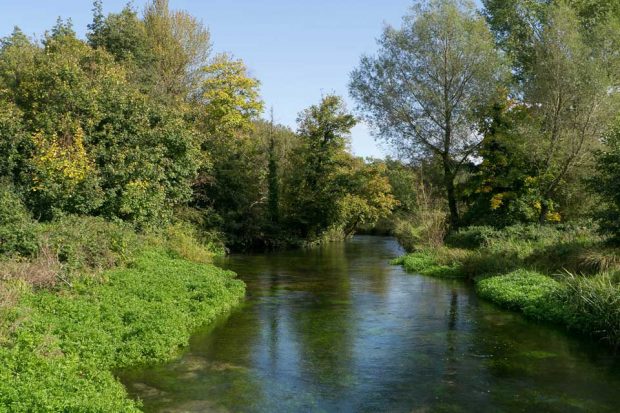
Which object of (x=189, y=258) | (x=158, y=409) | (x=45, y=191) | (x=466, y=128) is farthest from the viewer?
(x=466, y=128)

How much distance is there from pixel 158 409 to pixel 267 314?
8.00m

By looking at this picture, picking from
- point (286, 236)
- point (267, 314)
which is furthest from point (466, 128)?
point (267, 314)

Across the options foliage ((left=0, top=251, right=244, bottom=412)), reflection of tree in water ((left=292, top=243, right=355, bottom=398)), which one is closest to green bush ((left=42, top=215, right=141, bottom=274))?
foliage ((left=0, top=251, right=244, bottom=412))

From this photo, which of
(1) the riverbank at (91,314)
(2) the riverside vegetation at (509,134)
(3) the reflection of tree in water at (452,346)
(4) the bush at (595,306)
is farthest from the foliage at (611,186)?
(1) the riverbank at (91,314)

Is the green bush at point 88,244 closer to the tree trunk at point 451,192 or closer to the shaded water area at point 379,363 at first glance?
the shaded water area at point 379,363

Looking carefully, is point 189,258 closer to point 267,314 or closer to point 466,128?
point 267,314

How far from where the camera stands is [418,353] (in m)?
13.3

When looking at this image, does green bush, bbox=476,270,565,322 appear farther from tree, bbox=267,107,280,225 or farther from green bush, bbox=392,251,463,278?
tree, bbox=267,107,280,225

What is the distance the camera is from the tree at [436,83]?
33625 mm

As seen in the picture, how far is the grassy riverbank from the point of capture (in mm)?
14492

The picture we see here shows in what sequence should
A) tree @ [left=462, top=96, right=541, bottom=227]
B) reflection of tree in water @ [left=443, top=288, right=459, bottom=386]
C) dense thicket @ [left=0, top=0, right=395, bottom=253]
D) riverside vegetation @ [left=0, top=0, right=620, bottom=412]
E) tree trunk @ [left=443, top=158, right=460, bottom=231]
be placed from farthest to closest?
tree trunk @ [left=443, top=158, right=460, bottom=231], tree @ [left=462, top=96, right=541, bottom=227], dense thicket @ [left=0, top=0, right=395, bottom=253], riverside vegetation @ [left=0, top=0, right=620, bottom=412], reflection of tree in water @ [left=443, top=288, right=459, bottom=386]

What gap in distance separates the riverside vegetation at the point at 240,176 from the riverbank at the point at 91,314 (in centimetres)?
6

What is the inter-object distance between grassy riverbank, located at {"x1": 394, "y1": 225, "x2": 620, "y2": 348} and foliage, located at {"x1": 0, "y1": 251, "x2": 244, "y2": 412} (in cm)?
1000

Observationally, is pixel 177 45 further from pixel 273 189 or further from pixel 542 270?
pixel 542 270
